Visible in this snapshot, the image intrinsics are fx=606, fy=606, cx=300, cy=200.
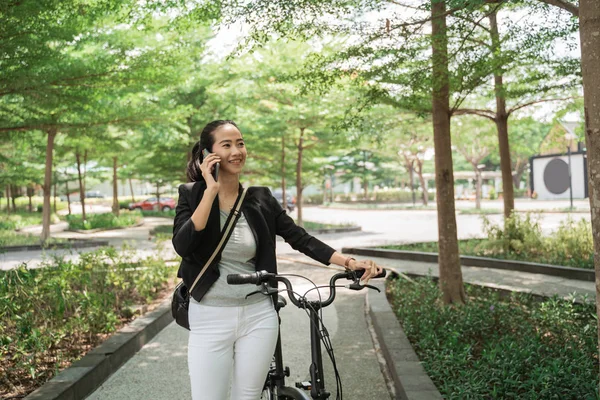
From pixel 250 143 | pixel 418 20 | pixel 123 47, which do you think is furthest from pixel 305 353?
pixel 250 143

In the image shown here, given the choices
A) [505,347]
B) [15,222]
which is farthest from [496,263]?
[15,222]

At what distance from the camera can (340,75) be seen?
23.9 feet

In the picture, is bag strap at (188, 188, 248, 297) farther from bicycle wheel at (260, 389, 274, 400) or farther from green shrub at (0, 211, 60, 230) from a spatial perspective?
green shrub at (0, 211, 60, 230)

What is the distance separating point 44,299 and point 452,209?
4.94 meters

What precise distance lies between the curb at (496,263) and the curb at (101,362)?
6.88m

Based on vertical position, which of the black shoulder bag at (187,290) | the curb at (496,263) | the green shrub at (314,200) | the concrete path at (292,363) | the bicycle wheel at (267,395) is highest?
the green shrub at (314,200)

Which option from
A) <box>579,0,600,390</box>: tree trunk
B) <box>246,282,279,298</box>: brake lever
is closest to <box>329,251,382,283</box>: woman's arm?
<box>246,282,279,298</box>: brake lever

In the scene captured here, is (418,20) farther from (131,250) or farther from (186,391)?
(131,250)

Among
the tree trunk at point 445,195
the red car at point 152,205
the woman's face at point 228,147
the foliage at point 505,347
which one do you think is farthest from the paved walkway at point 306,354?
the red car at point 152,205

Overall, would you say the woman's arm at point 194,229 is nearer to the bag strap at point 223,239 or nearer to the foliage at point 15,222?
the bag strap at point 223,239

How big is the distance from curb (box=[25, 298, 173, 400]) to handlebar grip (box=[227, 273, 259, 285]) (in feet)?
8.39

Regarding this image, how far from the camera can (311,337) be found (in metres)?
2.54

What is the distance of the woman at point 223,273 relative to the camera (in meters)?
2.68

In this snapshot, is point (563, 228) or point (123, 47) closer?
point (123, 47)
